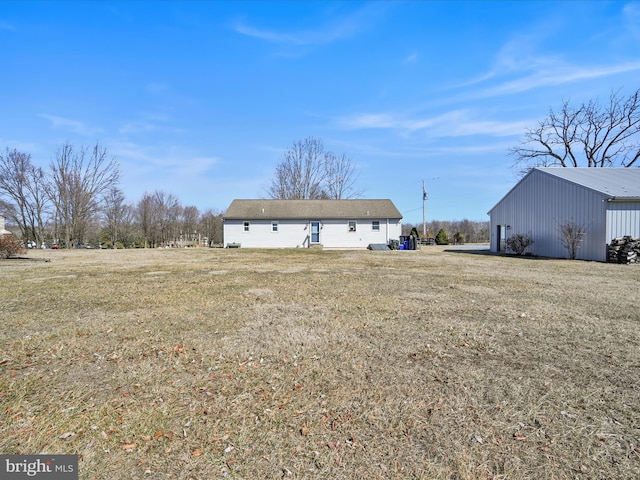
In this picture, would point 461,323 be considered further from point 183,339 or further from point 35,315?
point 35,315

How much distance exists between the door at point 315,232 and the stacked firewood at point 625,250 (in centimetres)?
1887

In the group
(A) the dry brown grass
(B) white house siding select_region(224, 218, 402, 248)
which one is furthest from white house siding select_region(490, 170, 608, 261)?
(A) the dry brown grass

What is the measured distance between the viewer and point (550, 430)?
2.40 meters

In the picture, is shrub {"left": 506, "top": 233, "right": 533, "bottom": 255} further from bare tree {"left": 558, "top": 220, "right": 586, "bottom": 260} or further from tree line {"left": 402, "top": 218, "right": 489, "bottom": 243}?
tree line {"left": 402, "top": 218, "right": 489, "bottom": 243}

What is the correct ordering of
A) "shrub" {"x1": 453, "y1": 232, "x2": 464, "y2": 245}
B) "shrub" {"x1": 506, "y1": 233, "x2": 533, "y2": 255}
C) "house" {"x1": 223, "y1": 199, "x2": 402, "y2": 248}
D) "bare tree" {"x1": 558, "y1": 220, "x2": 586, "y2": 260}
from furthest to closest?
1. "shrub" {"x1": 453, "y1": 232, "x2": 464, "y2": 245}
2. "house" {"x1": 223, "y1": 199, "x2": 402, "y2": 248}
3. "shrub" {"x1": 506, "y1": 233, "x2": 533, "y2": 255}
4. "bare tree" {"x1": 558, "y1": 220, "x2": 586, "y2": 260}

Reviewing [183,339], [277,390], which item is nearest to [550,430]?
[277,390]

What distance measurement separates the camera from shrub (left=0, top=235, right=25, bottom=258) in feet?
52.1

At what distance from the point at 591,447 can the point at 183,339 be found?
417 cm

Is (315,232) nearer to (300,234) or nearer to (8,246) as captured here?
(300,234)

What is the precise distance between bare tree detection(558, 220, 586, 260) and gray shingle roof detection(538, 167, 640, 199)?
1943 millimetres

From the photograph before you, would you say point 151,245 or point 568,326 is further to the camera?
point 151,245

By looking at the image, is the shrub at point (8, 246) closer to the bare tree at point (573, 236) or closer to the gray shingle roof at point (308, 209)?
the gray shingle roof at point (308, 209)

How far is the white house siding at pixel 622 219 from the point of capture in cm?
1525

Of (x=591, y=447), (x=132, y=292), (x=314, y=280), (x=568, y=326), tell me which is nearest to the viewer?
(x=591, y=447)
